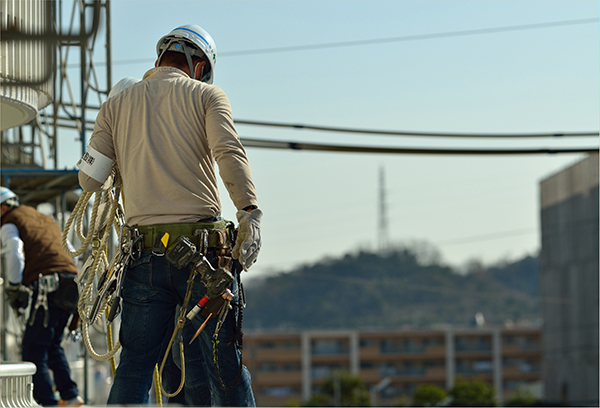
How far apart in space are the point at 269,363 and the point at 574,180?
72.3m

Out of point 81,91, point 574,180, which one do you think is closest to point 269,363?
point 574,180

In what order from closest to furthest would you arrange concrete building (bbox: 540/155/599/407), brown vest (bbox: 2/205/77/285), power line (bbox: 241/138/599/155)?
brown vest (bbox: 2/205/77/285) < power line (bbox: 241/138/599/155) < concrete building (bbox: 540/155/599/407)

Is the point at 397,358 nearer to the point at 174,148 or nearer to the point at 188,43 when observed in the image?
the point at 188,43

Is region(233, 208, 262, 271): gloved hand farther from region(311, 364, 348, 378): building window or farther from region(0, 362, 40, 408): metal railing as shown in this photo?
region(311, 364, 348, 378): building window

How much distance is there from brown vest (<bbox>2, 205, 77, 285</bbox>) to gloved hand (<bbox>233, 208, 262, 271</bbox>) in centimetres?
354

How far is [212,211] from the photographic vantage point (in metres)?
3.86

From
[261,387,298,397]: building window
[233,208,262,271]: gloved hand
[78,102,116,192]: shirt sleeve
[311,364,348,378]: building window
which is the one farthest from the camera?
[311,364,348,378]: building window

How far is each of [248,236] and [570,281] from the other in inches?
2197

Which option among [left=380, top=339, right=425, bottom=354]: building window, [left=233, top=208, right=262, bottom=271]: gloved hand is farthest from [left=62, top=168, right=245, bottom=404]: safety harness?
[left=380, top=339, right=425, bottom=354]: building window

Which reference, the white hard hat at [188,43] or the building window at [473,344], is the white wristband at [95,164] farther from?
the building window at [473,344]

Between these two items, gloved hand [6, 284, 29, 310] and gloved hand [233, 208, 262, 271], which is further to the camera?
gloved hand [6, 284, 29, 310]

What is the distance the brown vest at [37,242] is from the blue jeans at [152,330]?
3.21 m

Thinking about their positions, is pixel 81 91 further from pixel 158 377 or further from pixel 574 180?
pixel 574 180

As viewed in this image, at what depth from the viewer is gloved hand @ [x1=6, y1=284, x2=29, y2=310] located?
688 centimetres
